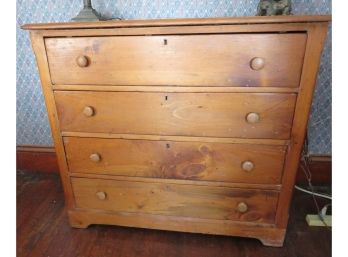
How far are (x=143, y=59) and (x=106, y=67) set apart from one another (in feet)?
0.51

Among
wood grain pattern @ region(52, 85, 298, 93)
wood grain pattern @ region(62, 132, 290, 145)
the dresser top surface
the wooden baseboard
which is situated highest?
the dresser top surface

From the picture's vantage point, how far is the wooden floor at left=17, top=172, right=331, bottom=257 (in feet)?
4.16

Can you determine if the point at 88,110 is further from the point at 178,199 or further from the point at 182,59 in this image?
the point at 178,199

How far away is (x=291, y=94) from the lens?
986mm

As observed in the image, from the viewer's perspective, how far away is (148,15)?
146 cm

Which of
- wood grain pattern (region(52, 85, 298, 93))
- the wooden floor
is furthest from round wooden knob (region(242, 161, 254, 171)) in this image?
the wooden floor

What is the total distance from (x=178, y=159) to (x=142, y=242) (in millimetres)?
506

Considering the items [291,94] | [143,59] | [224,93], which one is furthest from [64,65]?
[291,94]

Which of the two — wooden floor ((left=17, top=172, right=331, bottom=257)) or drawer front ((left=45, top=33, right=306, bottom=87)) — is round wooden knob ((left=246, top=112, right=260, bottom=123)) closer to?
drawer front ((left=45, top=33, right=306, bottom=87))

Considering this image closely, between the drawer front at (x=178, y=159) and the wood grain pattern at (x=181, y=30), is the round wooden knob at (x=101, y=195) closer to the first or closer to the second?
the drawer front at (x=178, y=159)

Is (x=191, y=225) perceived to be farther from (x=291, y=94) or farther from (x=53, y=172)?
(x=53, y=172)

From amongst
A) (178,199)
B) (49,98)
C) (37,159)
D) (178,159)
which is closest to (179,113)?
(178,159)

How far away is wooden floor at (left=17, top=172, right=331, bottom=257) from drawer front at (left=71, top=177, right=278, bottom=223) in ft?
0.52

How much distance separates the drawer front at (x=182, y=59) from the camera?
3.08ft
